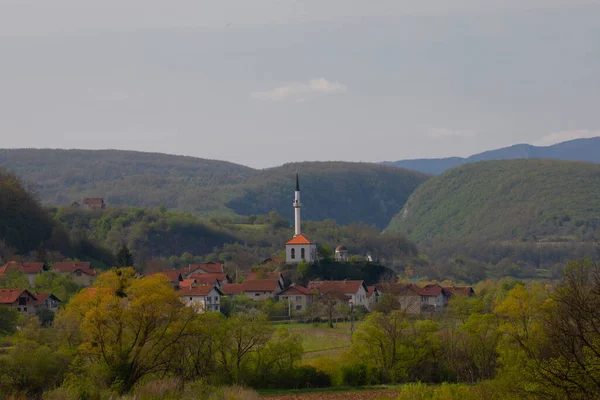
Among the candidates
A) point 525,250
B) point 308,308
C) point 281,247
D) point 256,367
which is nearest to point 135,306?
point 256,367

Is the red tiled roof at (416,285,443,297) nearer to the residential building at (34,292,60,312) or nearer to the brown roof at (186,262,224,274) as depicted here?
the brown roof at (186,262,224,274)

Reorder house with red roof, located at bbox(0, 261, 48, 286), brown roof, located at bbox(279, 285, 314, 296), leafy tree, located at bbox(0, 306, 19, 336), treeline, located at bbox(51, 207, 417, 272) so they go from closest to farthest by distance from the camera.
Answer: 1. leafy tree, located at bbox(0, 306, 19, 336)
2. house with red roof, located at bbox(0, 261, 48, 286)
3. brown roof, located at bbox(279, 285, 314, 296)
4. treeline, located at bbox(51, 207, 417, 272)

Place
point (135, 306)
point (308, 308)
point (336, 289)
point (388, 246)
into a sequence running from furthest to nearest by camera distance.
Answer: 1. point (388, 246)
2. point (336, 289)
3. point (308, 308)
4. point (135, 306)

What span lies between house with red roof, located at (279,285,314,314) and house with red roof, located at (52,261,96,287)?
1709 centimetres

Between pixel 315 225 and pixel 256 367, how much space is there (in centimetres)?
12044

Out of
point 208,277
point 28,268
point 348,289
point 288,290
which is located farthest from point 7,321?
point 348,289

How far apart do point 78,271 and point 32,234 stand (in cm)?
2371

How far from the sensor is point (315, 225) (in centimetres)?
16962

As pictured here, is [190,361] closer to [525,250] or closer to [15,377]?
[15,377]

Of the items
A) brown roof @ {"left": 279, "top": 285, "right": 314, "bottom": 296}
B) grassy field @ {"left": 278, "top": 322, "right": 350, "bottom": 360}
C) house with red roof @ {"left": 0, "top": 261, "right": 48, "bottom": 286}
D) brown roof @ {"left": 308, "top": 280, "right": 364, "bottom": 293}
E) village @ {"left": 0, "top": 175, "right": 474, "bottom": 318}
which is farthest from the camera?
brown roof @ {"left": 308, "top": 280, "right": 364, "bottom": 293}

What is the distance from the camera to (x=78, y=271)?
90.6 metres

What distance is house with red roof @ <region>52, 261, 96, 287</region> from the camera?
88.6 metres

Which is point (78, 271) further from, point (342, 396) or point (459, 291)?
point (342, 396)

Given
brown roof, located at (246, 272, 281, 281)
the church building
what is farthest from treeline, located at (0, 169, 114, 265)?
the church building
